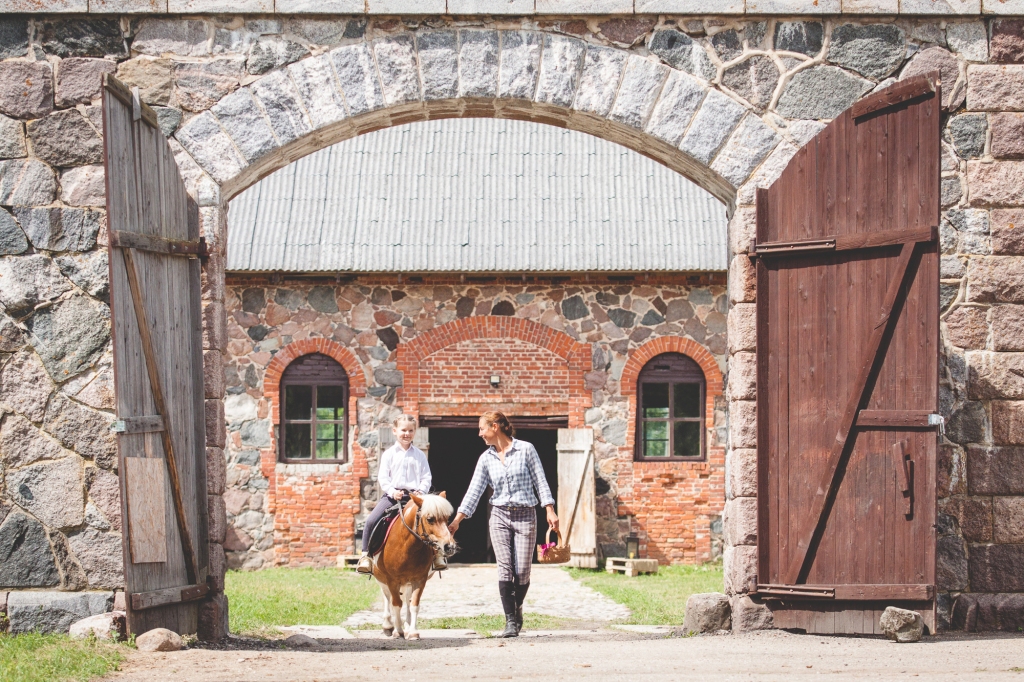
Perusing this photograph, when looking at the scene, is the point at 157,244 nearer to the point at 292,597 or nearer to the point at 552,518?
the point at 552,518

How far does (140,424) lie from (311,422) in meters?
8.67

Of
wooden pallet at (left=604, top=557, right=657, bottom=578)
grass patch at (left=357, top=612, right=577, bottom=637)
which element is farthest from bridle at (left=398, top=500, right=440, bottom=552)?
wooden pallet at (left=604, top=557, right=657, bottom=578)

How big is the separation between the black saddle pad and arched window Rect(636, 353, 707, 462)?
283 inches

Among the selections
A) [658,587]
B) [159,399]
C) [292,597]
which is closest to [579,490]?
[658,587]

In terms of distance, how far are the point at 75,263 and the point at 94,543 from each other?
5.31 feet

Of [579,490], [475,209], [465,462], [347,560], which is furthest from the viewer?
[465,462]

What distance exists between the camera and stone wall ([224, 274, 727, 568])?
46.8 ft

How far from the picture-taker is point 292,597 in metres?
10.5

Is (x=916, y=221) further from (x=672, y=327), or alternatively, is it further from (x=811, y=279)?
(x=672, y=327)

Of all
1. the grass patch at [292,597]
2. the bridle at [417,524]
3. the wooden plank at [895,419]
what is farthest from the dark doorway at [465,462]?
the wooden plank at [895,419]

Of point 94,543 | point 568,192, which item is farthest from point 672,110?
point 568,192

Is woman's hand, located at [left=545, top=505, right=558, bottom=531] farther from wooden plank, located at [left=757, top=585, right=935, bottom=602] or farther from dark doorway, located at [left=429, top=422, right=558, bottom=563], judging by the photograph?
dark doorway, located at [left=429, top=422, right=558, bottom=563]

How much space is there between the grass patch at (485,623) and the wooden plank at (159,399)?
2595 mm

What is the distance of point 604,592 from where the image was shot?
1167 cm
